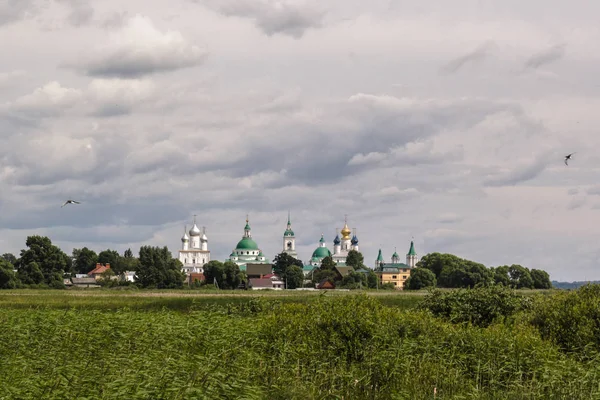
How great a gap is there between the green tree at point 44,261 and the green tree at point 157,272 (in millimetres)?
18097

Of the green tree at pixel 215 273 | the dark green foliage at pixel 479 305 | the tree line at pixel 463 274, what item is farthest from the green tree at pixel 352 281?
the dark green foliage at pixel 479 305

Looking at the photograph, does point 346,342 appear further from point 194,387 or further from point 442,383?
point 194,387

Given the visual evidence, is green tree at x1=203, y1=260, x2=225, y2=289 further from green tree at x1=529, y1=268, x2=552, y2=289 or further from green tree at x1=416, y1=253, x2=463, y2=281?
green tree at x1=529, y1=268, x2=552, y2=289

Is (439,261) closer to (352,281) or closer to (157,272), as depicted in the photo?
(352,281)

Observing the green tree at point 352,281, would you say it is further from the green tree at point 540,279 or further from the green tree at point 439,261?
the green tree at point 540,279

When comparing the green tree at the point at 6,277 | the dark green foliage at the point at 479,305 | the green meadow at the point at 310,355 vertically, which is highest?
the green tree at the point at 6,277

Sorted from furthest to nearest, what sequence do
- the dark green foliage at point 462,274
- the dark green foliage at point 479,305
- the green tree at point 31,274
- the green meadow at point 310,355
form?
1. the dark green foliage at point 462,274
2. the green tree at point 31,274
3. the dark green foliage at point 479,305
4. the green meadow at point 310,355

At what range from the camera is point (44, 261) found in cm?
13450

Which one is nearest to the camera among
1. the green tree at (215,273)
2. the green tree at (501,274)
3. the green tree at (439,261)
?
the green tree at (215,273)

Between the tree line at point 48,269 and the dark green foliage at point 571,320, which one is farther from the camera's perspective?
the tree line at point 48,269

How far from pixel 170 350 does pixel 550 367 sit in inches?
493

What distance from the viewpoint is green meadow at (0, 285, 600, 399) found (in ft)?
68.2

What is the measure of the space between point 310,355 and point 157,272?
12386 centimetres

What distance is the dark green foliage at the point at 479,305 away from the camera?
140 ft
